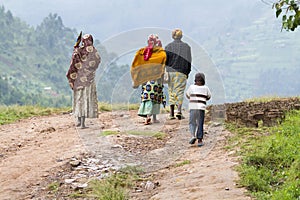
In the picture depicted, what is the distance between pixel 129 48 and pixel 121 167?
143 inches

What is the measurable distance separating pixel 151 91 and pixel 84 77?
1546mm

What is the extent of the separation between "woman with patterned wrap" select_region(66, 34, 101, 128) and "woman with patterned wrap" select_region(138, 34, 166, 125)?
109 centimetres

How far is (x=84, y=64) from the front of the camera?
34.9 ft

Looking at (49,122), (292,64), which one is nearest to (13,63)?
(292,64)

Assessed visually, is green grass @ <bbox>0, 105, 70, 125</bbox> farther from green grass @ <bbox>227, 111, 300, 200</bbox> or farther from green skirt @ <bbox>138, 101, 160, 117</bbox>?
green grass @ <bbox>227, 111, 300, 200</bbox>

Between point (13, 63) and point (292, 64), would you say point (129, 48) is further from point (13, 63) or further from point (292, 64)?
point (292, 64)

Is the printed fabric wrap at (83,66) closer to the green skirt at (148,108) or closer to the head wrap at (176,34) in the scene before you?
the green skirt at (148,108)

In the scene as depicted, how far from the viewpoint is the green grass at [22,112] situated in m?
13.6

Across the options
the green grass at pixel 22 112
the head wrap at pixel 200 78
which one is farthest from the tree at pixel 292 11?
the green grass at pixel 22 112

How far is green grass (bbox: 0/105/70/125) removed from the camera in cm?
1356

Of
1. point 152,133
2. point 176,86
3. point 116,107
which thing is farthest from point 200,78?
point 116,107

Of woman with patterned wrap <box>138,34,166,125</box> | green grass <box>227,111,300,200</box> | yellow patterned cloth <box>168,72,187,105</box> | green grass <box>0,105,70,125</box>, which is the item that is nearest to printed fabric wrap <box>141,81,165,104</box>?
woman with patterned wrap <box>138,34,166,125</box>

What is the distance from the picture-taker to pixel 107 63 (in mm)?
10680

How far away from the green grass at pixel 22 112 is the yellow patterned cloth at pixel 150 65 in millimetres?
4255
